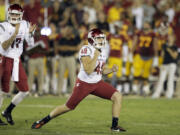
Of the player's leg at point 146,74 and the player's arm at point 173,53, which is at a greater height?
the player's arm at point 173,53

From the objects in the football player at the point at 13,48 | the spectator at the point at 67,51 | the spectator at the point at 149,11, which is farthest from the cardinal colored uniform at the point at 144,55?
the football player at the point at 13,48

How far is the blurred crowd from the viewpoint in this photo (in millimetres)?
13883

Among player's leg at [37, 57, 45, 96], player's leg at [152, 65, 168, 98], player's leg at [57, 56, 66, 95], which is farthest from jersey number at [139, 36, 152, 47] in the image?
player's leg at [37, 57, 45, 96]

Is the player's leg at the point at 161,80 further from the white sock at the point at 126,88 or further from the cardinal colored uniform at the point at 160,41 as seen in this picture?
the white sock at the point at 126,88

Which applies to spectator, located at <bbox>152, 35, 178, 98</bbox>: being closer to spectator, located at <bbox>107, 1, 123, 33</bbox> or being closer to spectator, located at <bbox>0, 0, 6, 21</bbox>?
spectator, located at <bbox>107, 1, 123, 33</bbox>

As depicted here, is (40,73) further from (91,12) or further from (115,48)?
(91,12)

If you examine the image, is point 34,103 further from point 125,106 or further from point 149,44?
point 149,44

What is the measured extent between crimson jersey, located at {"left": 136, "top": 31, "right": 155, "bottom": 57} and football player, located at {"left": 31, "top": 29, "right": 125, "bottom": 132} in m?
6.66

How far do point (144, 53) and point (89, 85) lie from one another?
6903mm

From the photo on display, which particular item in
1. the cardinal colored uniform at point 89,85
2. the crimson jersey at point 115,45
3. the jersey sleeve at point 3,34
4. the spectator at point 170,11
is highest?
the spectator at point 170,11

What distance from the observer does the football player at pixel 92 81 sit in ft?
23.7

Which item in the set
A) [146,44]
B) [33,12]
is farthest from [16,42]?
[33,12]

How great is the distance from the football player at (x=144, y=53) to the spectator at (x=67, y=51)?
1686mm

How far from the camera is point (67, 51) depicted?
13.9m
